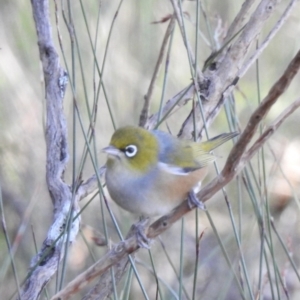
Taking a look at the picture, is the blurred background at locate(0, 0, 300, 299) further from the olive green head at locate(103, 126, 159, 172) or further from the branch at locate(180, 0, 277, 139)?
the olive green head at locate(103, 126, 159, 172)

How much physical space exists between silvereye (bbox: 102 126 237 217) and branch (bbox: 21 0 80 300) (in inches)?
6.2

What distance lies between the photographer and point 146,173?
70.1 inches

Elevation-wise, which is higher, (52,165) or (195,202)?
(52,165)

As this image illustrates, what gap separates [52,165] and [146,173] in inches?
12.4

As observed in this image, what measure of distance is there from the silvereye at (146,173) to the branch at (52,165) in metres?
0.16

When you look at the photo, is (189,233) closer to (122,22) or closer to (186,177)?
(122,22)

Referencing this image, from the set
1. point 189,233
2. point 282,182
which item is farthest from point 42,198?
point 282,182

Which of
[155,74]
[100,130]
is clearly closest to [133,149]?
[155,74]

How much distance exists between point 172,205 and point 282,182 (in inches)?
87.2

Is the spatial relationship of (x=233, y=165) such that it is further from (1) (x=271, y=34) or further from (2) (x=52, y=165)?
(2) (x=52, y=165)

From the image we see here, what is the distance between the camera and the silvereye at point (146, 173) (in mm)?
1729

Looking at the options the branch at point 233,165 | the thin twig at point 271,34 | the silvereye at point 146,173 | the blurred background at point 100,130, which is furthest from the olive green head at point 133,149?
the blurred background at point 100,130

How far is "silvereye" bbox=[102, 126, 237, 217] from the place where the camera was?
1729 mm

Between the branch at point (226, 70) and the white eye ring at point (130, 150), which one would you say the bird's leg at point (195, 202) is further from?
the branch at point (226, 70)
